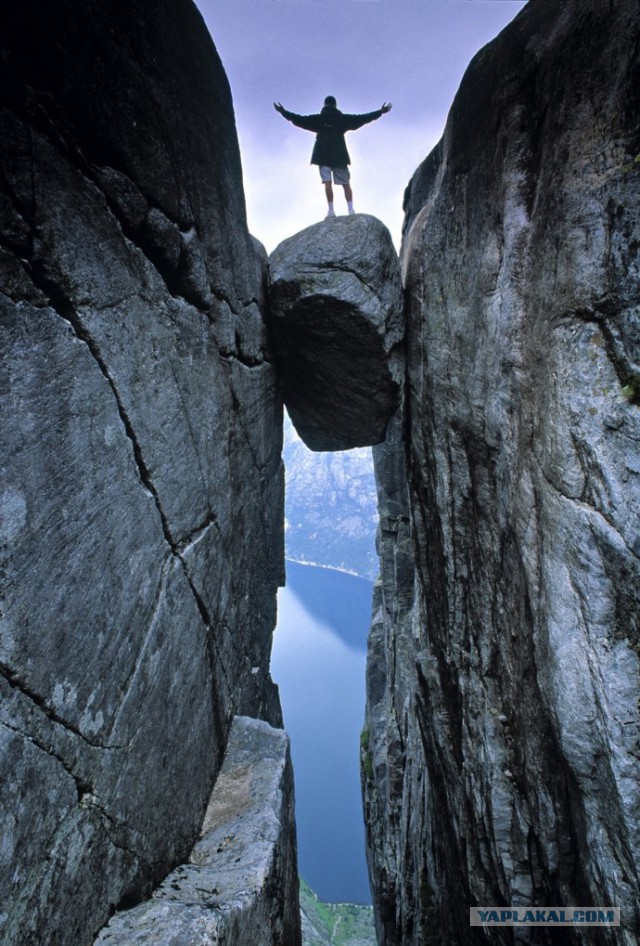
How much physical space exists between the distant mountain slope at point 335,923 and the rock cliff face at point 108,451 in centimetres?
3775

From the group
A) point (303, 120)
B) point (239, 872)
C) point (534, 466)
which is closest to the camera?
point (239, 872)

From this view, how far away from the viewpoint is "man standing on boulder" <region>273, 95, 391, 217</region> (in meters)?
10.7

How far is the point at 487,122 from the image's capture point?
22.3 ft

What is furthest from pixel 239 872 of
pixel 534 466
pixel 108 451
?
pixel 534 466

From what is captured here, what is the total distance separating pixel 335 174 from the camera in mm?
10750

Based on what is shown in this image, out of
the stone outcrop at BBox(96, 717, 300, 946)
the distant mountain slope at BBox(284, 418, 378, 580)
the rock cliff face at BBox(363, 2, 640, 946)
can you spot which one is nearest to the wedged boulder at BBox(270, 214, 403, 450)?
the rock cliff face at BBox(363, 2, 640, 946)

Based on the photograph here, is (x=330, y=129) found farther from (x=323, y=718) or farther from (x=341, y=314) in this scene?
(x=323, y=718)

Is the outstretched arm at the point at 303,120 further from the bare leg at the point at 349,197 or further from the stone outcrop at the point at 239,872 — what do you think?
the stone outcrop at the point at 239,872

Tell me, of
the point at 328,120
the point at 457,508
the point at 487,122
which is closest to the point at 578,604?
the point at 457,508

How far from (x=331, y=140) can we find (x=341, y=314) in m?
5.20

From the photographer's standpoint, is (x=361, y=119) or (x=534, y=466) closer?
(x=534, y=466)

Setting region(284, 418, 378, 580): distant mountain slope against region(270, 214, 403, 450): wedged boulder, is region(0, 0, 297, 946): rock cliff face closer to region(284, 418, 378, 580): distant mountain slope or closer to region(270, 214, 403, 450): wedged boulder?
region(270, 214, 403, 450): wedged boulder

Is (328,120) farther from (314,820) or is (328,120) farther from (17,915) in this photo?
(314,820)

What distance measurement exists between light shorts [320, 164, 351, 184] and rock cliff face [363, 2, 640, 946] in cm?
184
